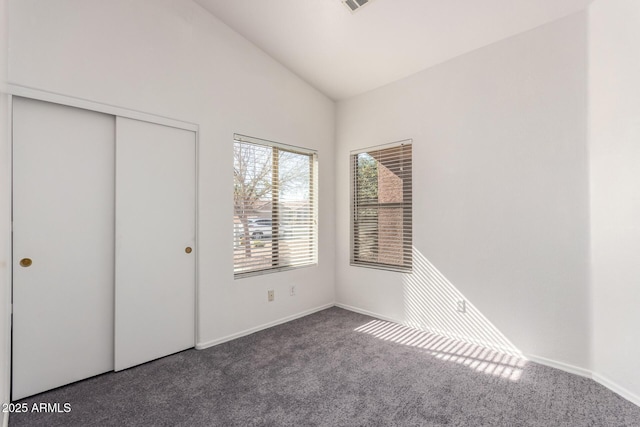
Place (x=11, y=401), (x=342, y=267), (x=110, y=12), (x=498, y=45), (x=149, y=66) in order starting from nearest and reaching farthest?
(x=11, y=401), (x=110, y=12), (x=149, y=66), (x=498, y=45), (x=342, y=267)

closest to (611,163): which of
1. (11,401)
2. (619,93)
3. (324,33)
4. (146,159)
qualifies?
(619,93)

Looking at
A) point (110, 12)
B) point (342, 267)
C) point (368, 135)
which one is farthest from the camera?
point (342, 267)

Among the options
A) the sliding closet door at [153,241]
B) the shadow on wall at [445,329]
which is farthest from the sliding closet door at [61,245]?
the shadow on wall at [445,329]

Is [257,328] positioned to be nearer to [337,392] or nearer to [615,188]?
[337,392]

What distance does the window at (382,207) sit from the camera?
11.2 feet

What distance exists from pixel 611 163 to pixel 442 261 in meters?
1.49

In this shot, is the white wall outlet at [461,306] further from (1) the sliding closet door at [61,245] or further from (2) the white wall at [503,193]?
(1) the sliding closet door at [61,245]

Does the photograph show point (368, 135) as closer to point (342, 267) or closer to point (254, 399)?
point (342, 267)

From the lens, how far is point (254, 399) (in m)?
2.02

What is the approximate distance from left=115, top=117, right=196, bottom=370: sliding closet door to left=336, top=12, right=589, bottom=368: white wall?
2171 mm

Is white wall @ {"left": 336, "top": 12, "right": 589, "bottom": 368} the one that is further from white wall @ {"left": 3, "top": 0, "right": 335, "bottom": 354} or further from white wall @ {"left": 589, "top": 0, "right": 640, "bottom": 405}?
white wall @ {"left": 3, "top": 0, "right": 335, "bottom": 354}

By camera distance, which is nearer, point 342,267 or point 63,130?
point 63,130

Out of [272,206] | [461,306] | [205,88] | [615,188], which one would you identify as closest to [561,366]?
[461,306]

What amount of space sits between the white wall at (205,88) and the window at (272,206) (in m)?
0.11
